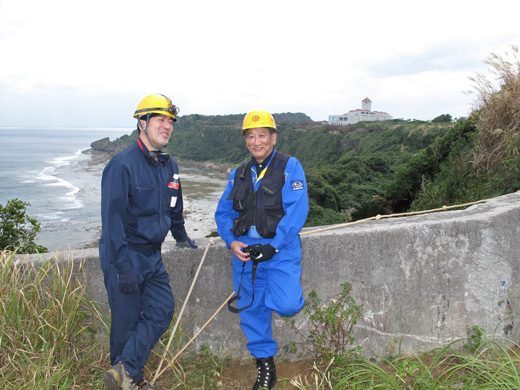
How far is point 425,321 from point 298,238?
1110 millimetres

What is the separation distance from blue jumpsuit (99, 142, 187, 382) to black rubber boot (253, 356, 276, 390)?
700mm

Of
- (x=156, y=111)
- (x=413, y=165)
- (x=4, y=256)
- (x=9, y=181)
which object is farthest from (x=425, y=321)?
(x=9, y=181)

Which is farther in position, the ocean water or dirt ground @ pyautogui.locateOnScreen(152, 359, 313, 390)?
the ocean water

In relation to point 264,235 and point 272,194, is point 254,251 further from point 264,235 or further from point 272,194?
point 272,194

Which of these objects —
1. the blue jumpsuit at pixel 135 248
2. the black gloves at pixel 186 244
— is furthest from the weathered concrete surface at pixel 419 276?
the blue jumpsuit at pixel 135 248

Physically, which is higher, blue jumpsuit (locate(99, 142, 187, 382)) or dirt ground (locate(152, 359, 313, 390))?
blue jumpsuit (locate(99, 142, 187, 382))

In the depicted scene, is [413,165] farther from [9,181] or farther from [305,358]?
[9,181]

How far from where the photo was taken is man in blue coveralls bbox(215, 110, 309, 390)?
246 cm

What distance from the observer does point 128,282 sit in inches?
86.3

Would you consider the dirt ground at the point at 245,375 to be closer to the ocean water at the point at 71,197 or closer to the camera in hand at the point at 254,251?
the camera in hand at the point at 254,251

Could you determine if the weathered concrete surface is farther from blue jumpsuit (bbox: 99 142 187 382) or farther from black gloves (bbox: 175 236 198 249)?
blue jumpsuit (bbox: 99 142 187 382)

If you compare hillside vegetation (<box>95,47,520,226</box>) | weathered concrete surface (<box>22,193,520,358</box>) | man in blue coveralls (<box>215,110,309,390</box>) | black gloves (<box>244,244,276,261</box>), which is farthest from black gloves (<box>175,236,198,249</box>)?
hillside vegetation (<box>95,47,520,226</box>)

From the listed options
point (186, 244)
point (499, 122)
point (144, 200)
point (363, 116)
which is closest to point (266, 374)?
point (186, 244)

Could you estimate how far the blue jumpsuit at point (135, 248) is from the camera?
2.21 meters
